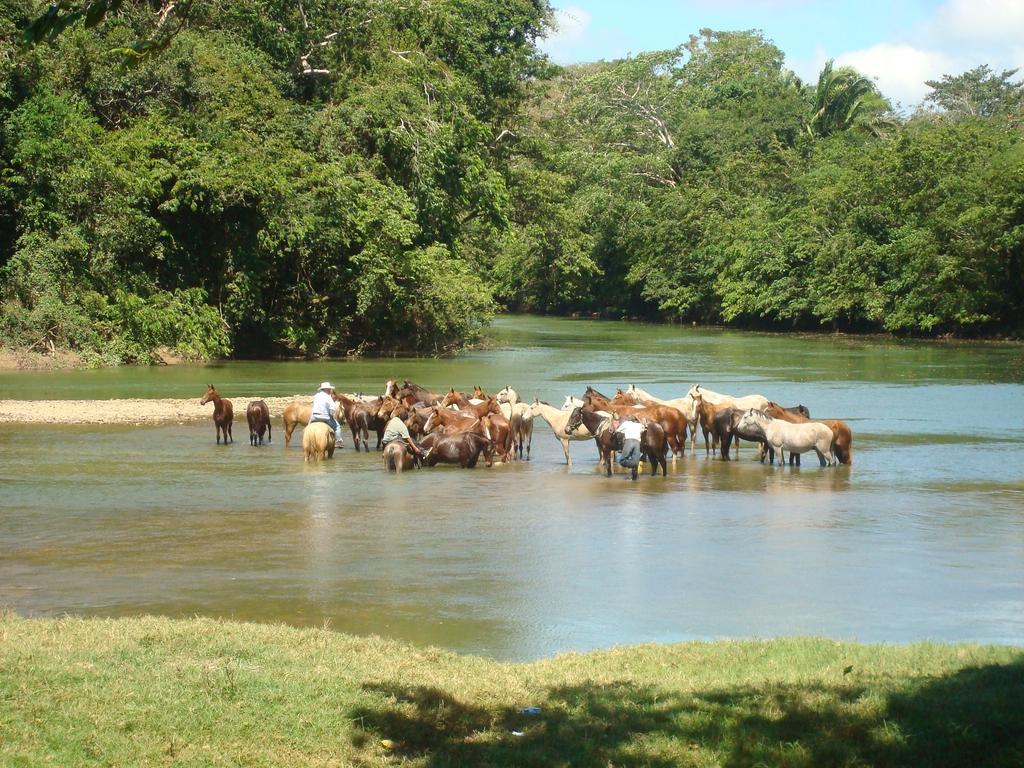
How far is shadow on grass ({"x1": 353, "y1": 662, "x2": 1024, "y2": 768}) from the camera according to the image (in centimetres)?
661

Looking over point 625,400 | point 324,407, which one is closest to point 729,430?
point 625,400

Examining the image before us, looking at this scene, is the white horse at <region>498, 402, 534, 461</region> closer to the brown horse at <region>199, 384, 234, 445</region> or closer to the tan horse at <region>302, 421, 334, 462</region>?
the tan horse at <region>302, 421, 334, 462</region>

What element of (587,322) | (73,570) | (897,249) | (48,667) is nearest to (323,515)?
(73,570)

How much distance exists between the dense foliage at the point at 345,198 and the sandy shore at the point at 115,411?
7.56 m

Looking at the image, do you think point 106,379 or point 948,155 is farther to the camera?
point 948,155

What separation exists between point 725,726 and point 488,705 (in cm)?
138

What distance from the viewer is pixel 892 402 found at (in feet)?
98.5

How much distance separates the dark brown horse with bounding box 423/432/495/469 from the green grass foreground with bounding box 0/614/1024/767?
37.5 ft

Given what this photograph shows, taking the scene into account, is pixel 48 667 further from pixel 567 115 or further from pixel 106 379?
pixel 567 115

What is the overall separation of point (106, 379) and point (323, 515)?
1925 centimetres

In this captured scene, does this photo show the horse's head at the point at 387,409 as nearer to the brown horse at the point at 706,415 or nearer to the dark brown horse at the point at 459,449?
the dark brown horse at the point at 459,449

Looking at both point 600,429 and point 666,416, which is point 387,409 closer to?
point 600,429

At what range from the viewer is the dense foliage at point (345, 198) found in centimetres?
3569

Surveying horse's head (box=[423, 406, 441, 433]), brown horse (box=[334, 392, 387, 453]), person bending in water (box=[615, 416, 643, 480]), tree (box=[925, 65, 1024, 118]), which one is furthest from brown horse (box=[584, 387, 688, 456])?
tree (box=[925, 65, 1024, 118])
